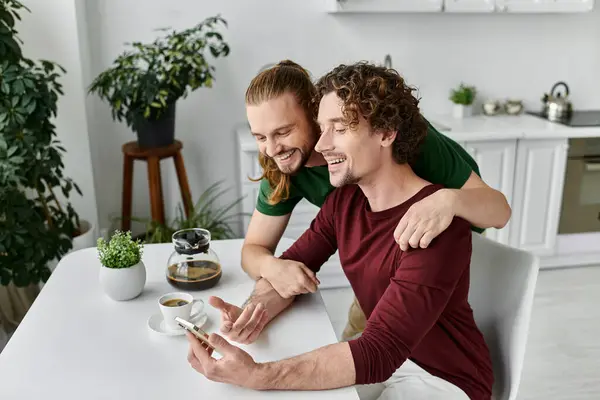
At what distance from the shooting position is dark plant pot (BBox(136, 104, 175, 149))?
2.89 metres

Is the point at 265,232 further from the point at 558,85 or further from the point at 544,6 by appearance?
the point at 558,85

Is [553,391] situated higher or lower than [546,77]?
lower

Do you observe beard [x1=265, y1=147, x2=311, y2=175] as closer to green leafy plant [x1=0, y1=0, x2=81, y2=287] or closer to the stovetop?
green leafy plant [x1=0, y1=0, x2=81, y2=287]

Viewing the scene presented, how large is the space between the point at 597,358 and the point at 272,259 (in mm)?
1910

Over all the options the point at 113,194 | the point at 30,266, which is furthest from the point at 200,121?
the point at 30,266

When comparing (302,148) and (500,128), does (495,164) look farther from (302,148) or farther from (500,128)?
(302,148)

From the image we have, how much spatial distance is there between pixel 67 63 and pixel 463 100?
224 centimetres

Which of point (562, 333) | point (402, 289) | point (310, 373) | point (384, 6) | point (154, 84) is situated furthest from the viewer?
point (384, 6)

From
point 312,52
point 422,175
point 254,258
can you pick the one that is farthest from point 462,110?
point 254,258

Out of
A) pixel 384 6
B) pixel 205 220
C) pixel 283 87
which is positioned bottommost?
pixel 205 220

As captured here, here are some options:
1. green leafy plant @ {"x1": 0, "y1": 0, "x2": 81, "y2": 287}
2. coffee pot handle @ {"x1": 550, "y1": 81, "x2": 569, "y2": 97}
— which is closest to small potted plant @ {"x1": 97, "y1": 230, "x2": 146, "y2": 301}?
green leafy plant @ {"x1": 0, "y1": 0, "x2": 81, "y2": 287}

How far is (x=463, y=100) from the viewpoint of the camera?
3.50m

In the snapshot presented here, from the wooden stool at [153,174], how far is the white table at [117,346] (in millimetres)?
1416

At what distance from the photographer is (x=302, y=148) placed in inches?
58.7
